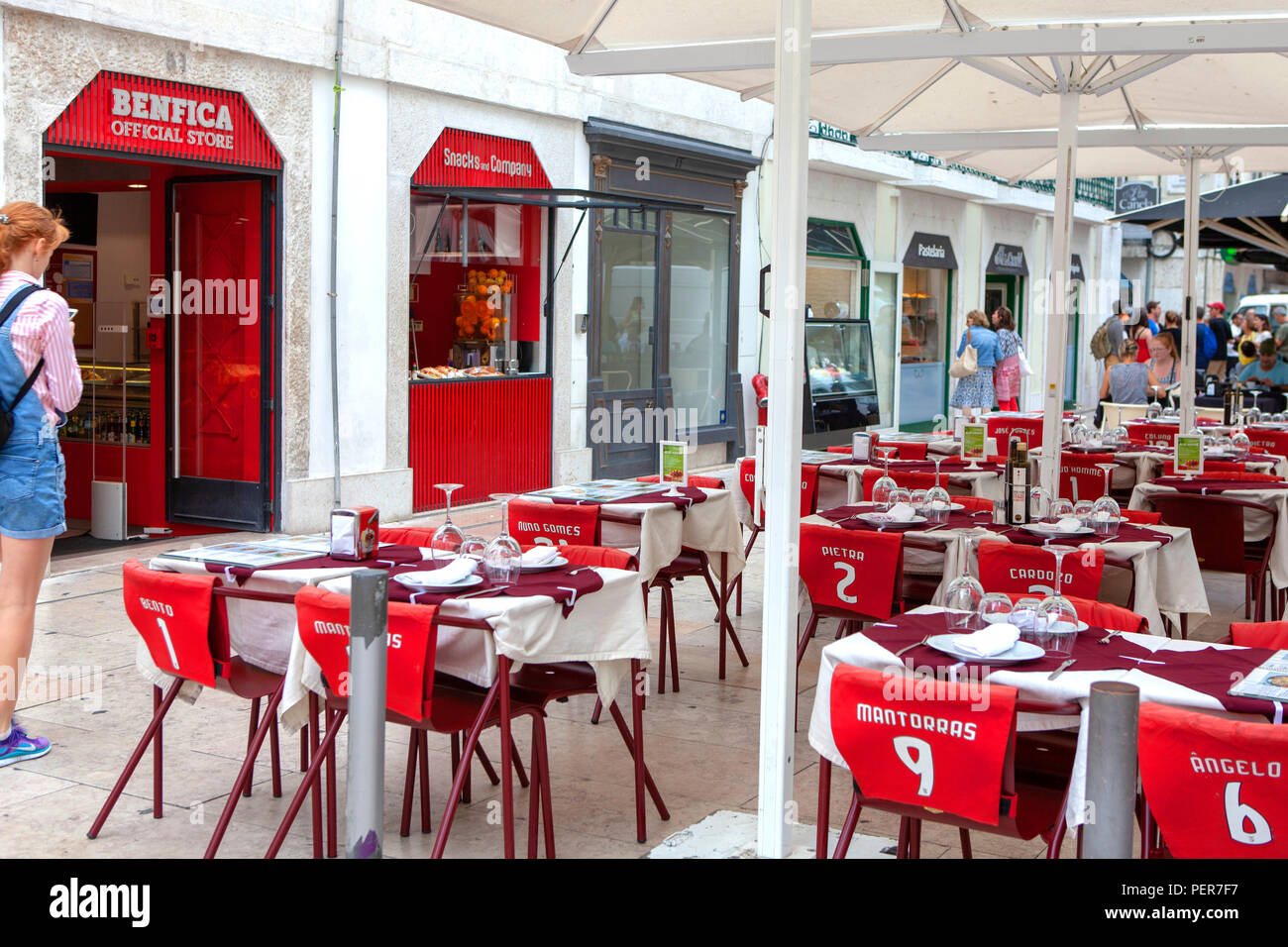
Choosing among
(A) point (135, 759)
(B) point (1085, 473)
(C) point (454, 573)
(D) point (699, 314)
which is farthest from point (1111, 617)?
(D) point (699, 314)

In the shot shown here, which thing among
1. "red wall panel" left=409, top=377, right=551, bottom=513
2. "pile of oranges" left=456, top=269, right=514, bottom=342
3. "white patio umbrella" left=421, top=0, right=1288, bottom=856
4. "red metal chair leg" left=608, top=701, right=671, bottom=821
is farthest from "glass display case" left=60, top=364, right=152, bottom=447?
"red metal chair leg" left=608, top=701, right=671, bottom=821

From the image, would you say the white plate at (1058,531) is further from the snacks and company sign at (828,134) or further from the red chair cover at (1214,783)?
the snacks and company sign at (828,134)

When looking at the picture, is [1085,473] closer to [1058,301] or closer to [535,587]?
[1058,301]

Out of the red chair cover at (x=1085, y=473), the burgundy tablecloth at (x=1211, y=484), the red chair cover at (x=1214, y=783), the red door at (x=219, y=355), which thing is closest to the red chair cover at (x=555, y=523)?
the burgundy tablecloth at (x=1211, y=484)

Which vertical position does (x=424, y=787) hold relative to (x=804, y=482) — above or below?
below

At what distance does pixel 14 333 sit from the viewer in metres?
5.24

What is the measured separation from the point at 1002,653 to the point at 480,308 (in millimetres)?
9506

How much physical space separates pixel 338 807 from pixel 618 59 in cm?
421

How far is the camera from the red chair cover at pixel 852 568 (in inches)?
223

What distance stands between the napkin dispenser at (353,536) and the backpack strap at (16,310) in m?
1.30

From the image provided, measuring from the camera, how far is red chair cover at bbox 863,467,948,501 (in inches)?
318

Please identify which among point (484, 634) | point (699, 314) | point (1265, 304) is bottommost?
point (484, 634)

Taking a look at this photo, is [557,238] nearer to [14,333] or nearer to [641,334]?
[641,334]

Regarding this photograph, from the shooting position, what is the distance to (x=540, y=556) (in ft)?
16.3
